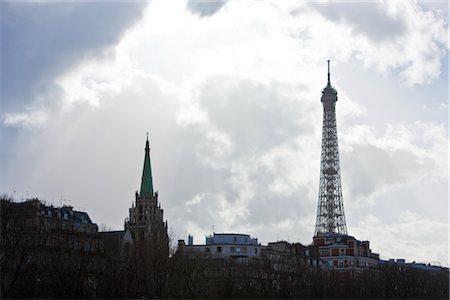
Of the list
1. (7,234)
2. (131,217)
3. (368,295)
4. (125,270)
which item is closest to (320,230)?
(131,217)

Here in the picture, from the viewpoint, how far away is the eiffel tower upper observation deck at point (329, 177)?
17488 cm

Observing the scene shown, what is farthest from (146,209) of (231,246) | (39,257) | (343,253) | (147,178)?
Answer: (39,257)

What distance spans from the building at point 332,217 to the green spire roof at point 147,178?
110ft

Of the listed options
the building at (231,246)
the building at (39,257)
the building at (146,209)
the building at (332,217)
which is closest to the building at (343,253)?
the building at (332,217)

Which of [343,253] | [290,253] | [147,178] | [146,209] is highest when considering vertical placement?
[147,178]

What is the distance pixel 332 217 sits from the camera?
575ft

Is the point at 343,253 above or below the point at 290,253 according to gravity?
above

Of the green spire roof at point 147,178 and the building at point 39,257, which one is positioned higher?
the green spire roof at point 147,178

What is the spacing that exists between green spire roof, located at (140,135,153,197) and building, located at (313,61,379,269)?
33.5 metres

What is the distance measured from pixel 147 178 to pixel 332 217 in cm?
4943

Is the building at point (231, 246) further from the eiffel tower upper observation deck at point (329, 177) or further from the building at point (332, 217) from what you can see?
the eiffel tower upper observation deck at point (329, 177)

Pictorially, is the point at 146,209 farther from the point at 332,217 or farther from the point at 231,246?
the point at 332,217

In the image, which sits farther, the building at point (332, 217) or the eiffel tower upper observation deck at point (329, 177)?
the eiffel tower upper observation deck at point (329, 177)

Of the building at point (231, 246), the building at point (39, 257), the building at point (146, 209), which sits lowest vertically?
the building at point (39, 257)
